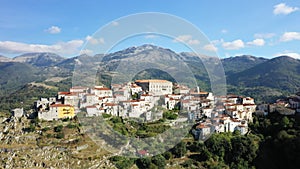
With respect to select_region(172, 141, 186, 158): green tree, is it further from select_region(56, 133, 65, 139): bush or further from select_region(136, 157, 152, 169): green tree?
select_region(56, 133, 65, 139): bush

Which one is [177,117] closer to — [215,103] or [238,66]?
[215,103]

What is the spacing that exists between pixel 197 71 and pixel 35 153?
133 feet

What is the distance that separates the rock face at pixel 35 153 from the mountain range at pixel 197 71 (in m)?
3.77

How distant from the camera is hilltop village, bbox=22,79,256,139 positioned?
45.5ft

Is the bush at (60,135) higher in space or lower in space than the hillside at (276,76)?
lower

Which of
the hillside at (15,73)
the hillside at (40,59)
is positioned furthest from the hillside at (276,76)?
the hillside at (40,59)

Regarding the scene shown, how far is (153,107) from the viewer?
51.8 ft

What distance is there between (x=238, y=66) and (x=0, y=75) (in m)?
84.8

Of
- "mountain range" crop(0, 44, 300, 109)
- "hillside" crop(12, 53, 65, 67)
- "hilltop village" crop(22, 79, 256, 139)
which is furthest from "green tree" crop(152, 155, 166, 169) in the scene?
"hillside" crop(12, 53, 65, 67)

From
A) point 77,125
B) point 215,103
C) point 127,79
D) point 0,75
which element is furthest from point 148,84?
point 0,75

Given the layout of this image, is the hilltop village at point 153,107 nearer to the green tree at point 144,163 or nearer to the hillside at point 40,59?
the green tree at point 144,163

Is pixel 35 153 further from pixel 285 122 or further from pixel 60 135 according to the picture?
pixel 285 122

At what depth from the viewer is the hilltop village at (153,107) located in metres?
13.9

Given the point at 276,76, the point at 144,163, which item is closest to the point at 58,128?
the point at 144,163
